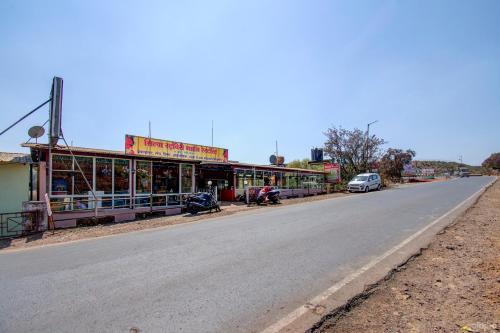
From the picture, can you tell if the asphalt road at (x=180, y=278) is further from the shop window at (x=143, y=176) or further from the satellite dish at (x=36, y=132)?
the shop window at (x=143, y=176)

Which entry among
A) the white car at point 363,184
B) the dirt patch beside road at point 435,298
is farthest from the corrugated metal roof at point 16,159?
the white car at point 363,184

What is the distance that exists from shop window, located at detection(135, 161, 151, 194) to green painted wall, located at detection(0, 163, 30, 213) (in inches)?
194

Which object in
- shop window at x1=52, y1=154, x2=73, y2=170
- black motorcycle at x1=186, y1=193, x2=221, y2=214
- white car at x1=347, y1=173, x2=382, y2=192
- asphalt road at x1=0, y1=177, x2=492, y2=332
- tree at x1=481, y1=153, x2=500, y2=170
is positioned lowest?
asphalt road at x1=0, y1=177, x2=492, y2=332

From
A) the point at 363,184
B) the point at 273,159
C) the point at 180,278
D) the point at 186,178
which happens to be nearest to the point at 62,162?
the point at 186,178

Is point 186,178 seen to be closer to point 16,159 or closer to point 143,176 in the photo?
point 143,176

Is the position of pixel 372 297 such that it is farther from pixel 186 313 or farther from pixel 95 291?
pixel 95 291

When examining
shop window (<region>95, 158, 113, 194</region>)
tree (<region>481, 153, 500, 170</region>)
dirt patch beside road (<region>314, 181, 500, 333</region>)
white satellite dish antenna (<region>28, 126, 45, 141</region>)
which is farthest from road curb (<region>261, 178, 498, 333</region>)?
tree (<region>481, 153, 500, 170</region>)

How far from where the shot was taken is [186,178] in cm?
2097

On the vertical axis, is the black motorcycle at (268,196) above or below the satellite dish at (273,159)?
below

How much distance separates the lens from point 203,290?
4984 millimetres

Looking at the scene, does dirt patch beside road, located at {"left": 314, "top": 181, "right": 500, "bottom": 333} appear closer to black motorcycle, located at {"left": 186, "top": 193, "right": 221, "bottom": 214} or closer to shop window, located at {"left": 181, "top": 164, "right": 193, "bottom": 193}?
black motorcycle, located at {"left": 186, "top": 193, "right": 221, "bottom": 214}

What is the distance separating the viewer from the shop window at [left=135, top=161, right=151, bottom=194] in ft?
59.1

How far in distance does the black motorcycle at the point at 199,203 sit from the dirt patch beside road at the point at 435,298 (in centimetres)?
1160

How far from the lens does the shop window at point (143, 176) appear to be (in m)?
18.0
